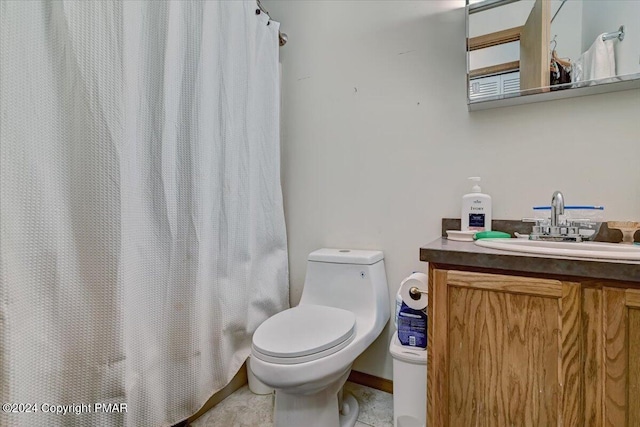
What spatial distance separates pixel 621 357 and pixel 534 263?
0.25 metres

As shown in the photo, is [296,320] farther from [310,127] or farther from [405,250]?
[310,127]

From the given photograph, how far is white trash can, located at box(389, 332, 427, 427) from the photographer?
3.40 feet

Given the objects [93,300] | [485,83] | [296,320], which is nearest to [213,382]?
[296,320]

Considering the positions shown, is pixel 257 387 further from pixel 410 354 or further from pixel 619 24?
pixel 619 24

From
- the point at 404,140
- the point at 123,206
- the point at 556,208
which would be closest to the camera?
the point at 123,206

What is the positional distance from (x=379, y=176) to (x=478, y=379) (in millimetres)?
898

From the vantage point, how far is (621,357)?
65 cm

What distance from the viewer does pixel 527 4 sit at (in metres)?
1.13

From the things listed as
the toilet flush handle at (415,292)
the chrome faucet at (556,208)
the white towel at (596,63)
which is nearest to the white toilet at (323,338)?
the toilet flush handle at (415,292)

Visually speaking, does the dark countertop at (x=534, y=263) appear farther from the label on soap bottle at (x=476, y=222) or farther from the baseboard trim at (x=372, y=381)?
the baseboard trim at (x=372, y=381)

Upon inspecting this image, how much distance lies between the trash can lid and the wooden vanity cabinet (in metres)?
0.20

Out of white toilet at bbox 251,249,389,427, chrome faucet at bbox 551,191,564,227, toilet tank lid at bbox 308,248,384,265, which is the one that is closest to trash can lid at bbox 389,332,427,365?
white toilet at bbox 251,249,389,427

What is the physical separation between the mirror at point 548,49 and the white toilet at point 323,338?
0.85 metres

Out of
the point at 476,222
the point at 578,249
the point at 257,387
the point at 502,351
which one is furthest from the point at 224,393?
the point at 578,249
